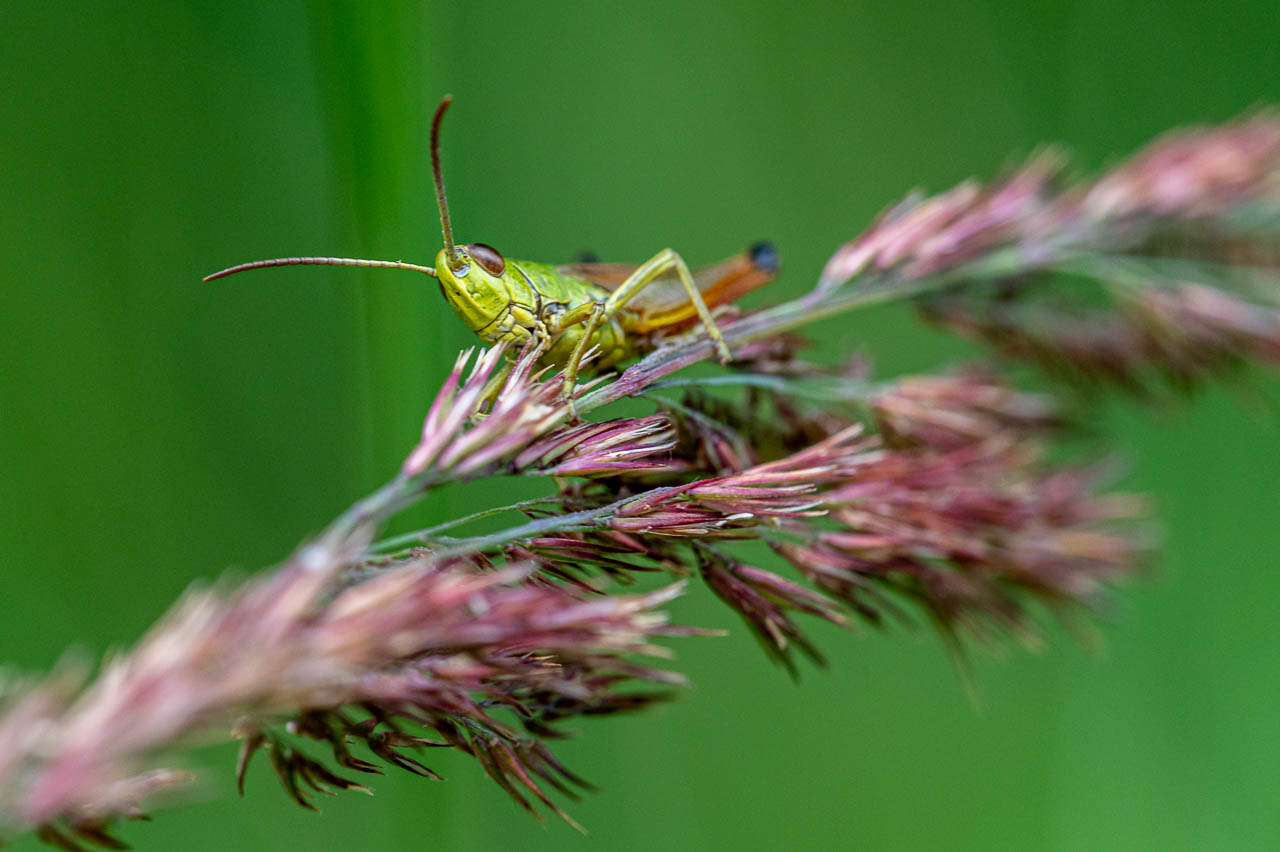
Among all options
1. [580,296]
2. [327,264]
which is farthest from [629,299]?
[327,264]

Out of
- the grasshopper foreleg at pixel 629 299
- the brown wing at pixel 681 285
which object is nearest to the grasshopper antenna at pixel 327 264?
the grasshopper foreleg at pixel 629 299

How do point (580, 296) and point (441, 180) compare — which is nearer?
point (441, 180)

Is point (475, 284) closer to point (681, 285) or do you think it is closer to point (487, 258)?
point (487, 258)

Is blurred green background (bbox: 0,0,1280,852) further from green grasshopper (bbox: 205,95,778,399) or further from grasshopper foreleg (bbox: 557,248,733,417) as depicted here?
grasshopper foreleg (bbox: 557,248,733,417)

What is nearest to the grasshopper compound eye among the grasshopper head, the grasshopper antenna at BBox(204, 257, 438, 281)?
the grasshopper head

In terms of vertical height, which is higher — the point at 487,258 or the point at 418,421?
the point at 487,258

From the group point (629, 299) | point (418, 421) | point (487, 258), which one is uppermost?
point (487, 258)

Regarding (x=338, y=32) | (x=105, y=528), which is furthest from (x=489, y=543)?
Answer: (x=105, y=528)
